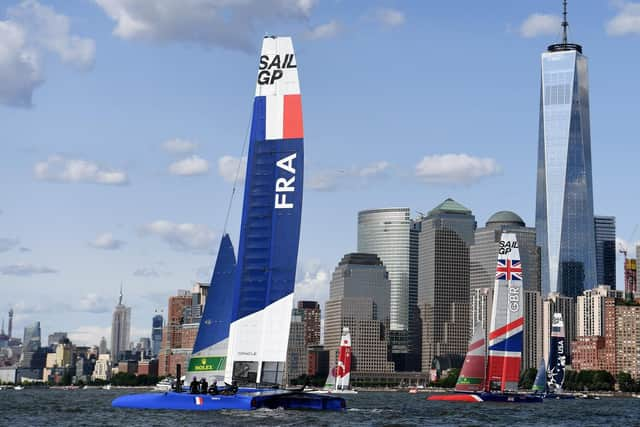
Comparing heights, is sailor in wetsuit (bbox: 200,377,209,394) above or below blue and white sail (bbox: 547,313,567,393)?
below

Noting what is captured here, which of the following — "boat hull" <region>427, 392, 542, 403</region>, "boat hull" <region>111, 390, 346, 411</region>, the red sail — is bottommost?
"boat hull" <region>111, 390, 346, 411</region>

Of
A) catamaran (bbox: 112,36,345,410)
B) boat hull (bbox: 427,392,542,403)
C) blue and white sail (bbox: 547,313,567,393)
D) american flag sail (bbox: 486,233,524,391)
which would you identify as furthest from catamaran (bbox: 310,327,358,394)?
catamaran (bbox: 112,36,345,410)

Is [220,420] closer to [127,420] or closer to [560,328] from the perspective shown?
[127,420]

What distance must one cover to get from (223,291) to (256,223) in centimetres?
546

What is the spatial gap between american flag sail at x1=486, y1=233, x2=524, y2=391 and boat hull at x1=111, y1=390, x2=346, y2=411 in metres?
45.2

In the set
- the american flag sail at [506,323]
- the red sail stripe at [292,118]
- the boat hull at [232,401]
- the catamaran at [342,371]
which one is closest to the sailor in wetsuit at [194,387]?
the boat hull at [232,401]

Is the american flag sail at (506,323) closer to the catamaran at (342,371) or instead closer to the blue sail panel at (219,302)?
the blue sail panel at (219,302)

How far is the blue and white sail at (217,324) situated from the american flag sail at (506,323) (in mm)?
44284

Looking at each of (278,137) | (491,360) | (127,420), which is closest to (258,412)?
(127,420)

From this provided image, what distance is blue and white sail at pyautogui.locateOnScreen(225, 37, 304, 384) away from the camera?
59062mm

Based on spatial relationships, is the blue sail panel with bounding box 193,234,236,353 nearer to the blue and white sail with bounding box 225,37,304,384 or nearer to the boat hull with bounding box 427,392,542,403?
the blue and white sail with bounding box 225,37,304,384

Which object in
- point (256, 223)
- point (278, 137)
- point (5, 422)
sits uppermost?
point (278, 137)

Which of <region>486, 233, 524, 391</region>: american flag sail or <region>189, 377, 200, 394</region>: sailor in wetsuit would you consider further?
<region>486, 233, 524, 391</region>: american flag sail

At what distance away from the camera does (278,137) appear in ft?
196
